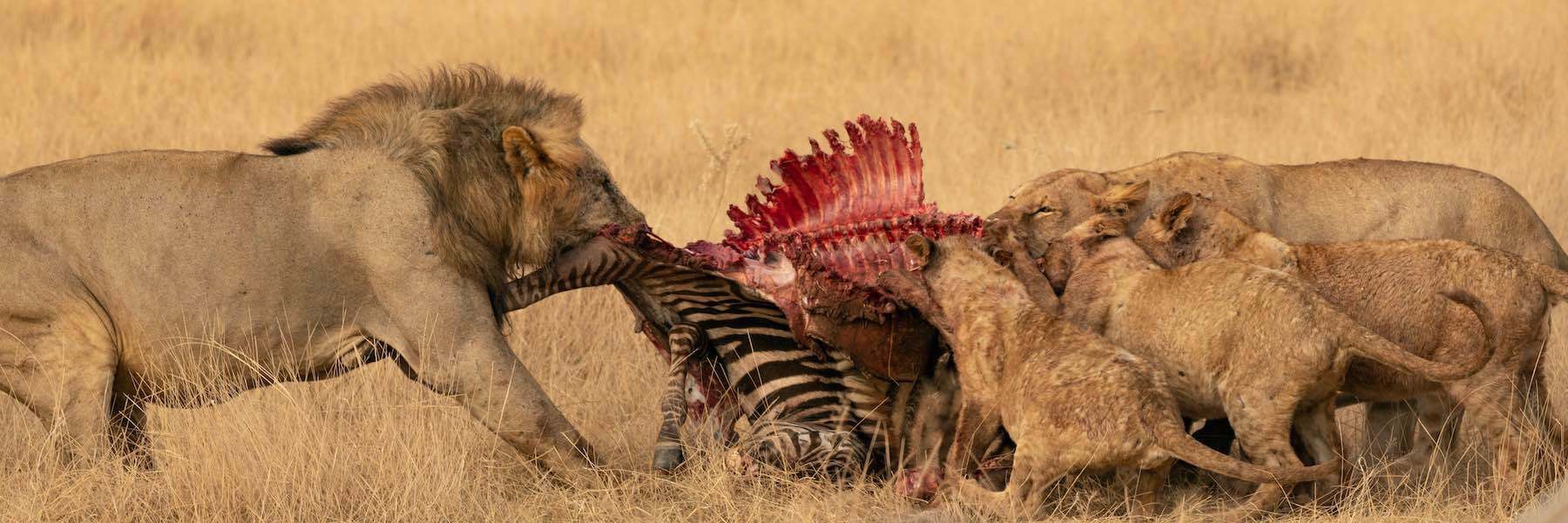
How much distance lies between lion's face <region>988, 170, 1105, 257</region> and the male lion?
1.31 meters

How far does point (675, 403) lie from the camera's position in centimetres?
531

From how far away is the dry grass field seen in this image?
4.92 metres

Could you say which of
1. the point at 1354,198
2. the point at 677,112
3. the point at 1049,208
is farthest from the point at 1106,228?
the point at 677,112

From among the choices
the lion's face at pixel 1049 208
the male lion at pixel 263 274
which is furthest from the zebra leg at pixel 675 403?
the lion's face at pixel 1049 208

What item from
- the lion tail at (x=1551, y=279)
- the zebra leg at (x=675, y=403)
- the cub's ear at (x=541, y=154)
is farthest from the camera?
the zebra leg at (x=675, y=403)

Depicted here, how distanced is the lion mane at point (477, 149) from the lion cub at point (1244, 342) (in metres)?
1.48

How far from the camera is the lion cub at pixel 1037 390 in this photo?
4.33 m

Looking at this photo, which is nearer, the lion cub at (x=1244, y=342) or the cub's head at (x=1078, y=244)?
the lion cub at (x=1244, y=342)

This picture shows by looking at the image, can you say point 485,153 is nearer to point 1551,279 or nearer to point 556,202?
point 556,202

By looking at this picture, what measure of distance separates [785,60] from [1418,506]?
315 inches

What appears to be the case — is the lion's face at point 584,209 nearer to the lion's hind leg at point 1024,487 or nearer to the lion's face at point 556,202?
the lion's face at point 556,202

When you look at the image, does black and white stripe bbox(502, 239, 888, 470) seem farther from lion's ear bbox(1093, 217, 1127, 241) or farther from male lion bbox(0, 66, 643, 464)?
lion's ear bbox(1093, 217, 1127, 241)

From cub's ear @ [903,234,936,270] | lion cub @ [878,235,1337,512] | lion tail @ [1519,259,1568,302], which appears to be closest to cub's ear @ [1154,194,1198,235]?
lion cub @ [878,235,1337,512]

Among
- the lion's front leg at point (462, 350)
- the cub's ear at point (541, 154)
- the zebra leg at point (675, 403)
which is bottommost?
the zebra leg at point (675, 403)
